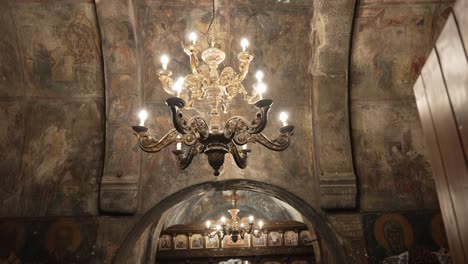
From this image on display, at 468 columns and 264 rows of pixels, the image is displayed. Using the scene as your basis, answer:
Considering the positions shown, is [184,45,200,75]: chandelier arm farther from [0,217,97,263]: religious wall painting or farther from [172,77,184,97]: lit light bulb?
[0,217,97,263]: religious wall painting

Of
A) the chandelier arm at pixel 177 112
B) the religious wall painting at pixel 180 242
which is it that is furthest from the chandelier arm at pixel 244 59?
the religious wall painting at pixel 180 242

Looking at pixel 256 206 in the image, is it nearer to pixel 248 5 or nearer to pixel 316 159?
pixel 316 159

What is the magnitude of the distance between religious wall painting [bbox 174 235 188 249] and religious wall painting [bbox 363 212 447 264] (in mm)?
5991

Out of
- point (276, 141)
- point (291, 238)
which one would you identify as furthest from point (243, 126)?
point (291, 238)

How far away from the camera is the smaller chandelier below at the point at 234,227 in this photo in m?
9.76

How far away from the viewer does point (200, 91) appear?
4.84 m

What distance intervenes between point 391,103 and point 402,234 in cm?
235

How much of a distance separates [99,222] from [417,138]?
19.3 ft

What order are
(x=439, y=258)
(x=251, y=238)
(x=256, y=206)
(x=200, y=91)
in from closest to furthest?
(x=200, y=91), (x=439, y=258), (x=251, y=238), (x=256, y=206)

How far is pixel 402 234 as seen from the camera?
6805 mm

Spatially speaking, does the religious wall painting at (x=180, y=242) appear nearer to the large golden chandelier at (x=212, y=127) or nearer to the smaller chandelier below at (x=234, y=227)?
the smaller chandelier below at (x=234, y=227)

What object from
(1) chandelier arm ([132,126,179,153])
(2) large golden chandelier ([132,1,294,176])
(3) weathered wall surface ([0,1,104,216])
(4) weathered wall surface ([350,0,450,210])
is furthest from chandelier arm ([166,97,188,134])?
(4) weathered wall surface ([350,0,450,210])

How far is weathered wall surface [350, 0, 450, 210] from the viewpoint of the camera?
6879 millimetres

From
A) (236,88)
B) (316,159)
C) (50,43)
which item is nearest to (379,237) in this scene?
(316,159)
